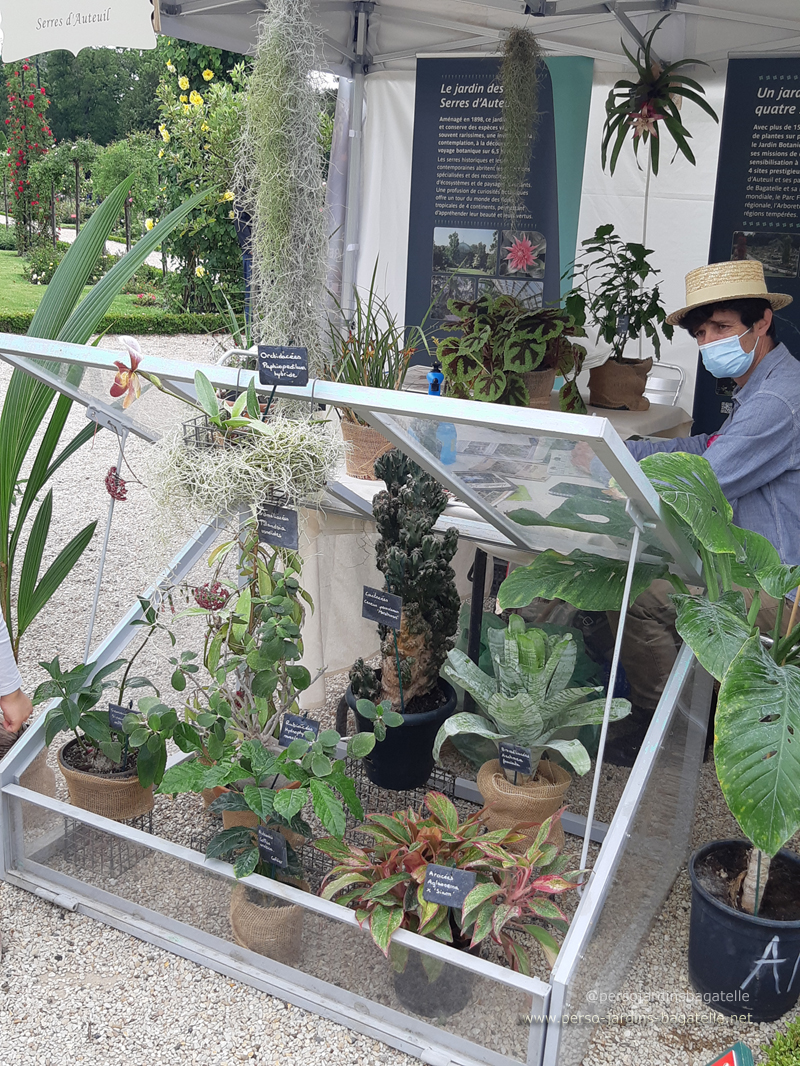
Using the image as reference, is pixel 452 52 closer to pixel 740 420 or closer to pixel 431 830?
pixel 740 420

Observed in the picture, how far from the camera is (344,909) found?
1.67m

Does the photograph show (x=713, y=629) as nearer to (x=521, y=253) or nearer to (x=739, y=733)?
(x=739, y=733)

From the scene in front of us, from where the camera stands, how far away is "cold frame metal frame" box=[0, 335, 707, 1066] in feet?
4.46

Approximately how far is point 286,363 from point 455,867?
99 centimetres

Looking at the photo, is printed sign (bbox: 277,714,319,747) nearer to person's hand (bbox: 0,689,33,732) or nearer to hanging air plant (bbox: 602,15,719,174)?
person's hand (bbox: 0,689,33,732)

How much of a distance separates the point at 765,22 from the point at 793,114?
384mm

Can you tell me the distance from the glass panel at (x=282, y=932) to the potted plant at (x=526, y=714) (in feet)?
1.29

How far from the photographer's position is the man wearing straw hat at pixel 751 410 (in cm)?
209

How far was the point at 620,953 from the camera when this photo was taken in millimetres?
Answer: 1730

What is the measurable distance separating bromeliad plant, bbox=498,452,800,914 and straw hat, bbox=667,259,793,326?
75 cm

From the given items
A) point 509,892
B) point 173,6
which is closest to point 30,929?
point 509,892

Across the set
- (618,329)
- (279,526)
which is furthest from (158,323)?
(279,526)

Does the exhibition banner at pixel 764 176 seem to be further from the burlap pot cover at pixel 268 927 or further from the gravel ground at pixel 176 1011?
the burlap pot cover at pixel 268 927

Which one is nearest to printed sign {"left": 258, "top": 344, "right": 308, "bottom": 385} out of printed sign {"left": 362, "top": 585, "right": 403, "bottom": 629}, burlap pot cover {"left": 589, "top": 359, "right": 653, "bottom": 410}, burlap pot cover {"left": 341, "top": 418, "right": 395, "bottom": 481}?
printed sign {"left": 362, "top": 585, "right": 403, "bottom": 629}
